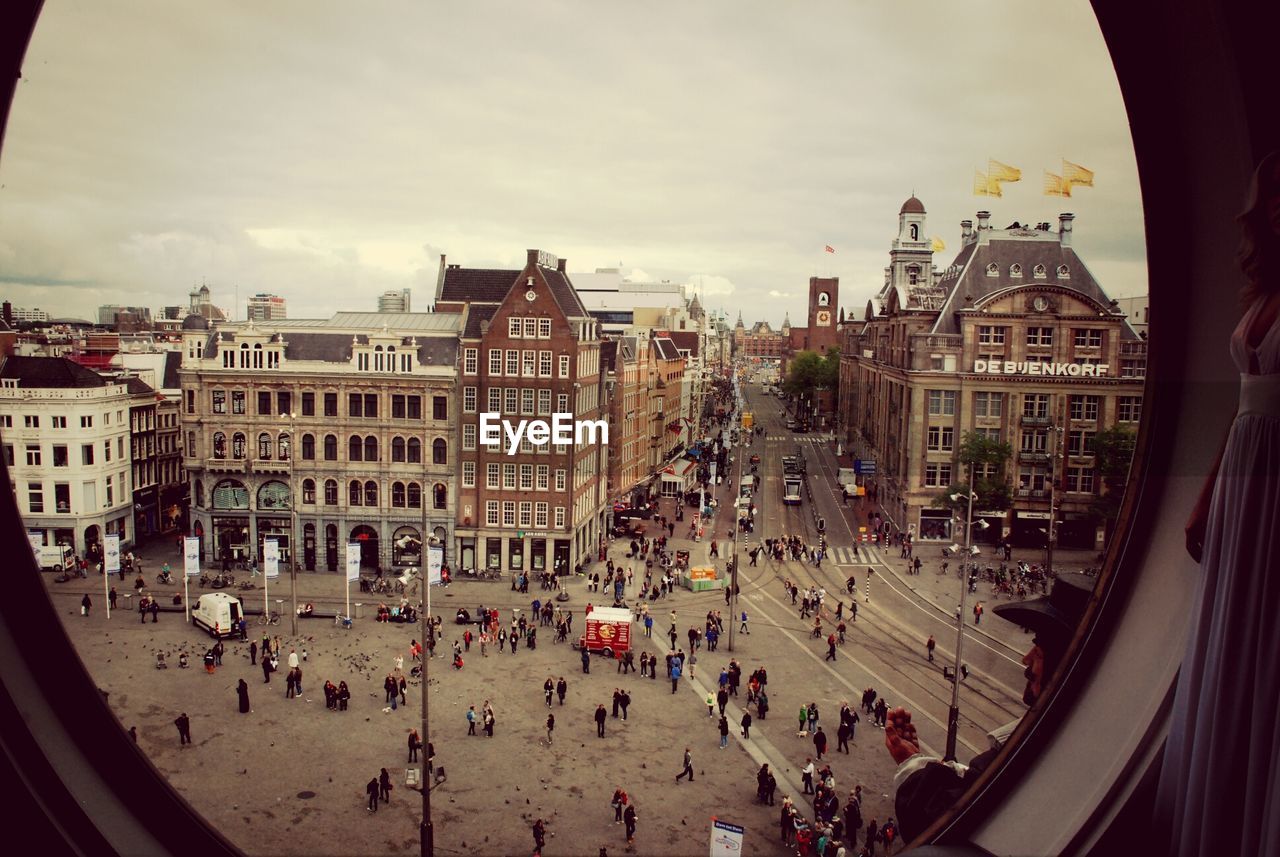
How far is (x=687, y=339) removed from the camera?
107250mm

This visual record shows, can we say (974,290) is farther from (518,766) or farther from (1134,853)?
(1134,853)

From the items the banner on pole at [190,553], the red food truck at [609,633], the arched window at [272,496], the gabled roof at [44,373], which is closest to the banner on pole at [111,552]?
the banner on pole at [190,553]

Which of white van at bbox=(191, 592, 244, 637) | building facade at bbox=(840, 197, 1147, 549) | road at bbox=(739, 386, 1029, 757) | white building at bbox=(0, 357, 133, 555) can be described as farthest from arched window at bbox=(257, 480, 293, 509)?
building facade at bbox=(840, 197, 1147, 549)

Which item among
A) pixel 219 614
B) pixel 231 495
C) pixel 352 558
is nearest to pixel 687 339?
pixel 231 495

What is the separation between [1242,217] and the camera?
10.4 ft

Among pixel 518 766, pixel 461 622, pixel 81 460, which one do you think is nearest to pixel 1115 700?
pixel 518 766

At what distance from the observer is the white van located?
3325 cm

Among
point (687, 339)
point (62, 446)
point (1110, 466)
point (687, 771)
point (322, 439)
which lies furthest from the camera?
point (687, 339)

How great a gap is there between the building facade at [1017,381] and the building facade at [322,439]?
27.1 metres

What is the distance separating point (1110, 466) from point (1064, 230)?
15.8 m

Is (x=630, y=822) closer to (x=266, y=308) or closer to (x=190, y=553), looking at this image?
(x=190, y=553)

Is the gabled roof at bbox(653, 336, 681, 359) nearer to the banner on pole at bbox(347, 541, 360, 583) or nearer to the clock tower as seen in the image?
the banner on pole at bbox(347, 541, 360, 583)

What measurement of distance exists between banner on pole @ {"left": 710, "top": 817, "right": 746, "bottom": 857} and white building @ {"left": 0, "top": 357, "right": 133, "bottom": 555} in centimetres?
3763

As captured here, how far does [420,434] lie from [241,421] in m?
9.80
